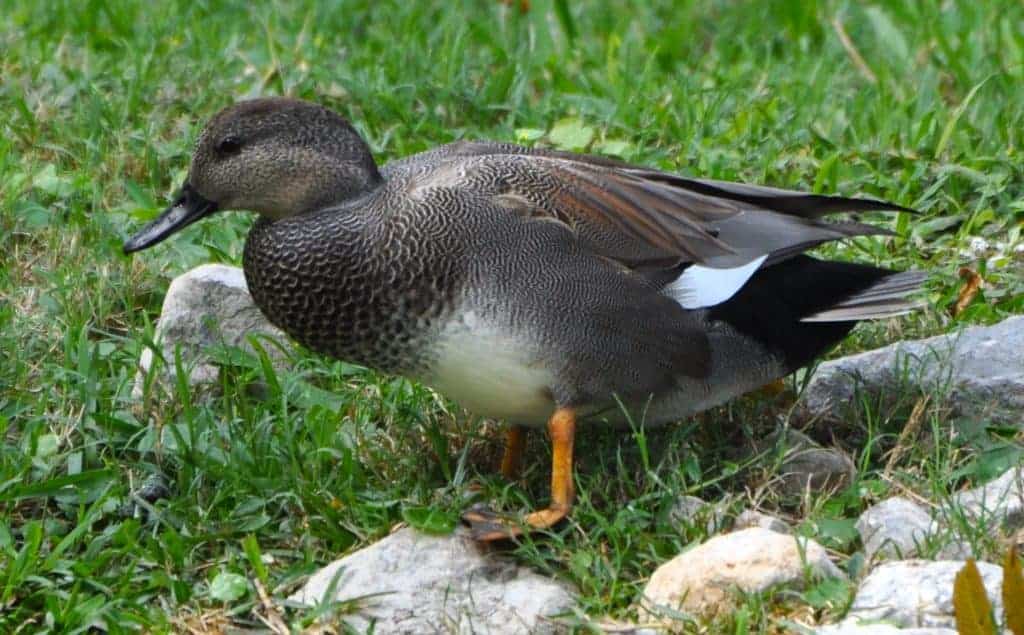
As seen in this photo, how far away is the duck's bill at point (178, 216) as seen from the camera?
3.79 meters

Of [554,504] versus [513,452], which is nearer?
[554,504]

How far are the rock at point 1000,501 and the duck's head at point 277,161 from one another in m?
1.46

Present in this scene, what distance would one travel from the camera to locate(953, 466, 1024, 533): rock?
332cm

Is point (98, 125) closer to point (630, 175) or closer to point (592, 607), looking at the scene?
point (630, 175)

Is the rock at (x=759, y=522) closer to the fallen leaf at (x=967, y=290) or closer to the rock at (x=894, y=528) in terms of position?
the rock at (x=894, y=528)

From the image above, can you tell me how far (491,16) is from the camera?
641cm

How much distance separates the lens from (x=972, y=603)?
2.66 meters

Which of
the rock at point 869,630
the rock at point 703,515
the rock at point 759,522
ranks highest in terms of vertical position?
the rock at point 869,630

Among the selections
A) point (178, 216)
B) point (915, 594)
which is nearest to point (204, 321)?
point (178, 216)

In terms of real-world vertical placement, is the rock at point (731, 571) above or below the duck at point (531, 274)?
below

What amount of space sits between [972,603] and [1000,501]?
0.73 m

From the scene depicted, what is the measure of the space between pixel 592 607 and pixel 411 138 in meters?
2.41

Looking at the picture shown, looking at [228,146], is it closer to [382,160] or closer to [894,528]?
[382,160]

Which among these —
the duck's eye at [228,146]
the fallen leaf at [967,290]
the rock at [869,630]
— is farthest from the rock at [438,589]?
the fallen leaf at [967,290]
